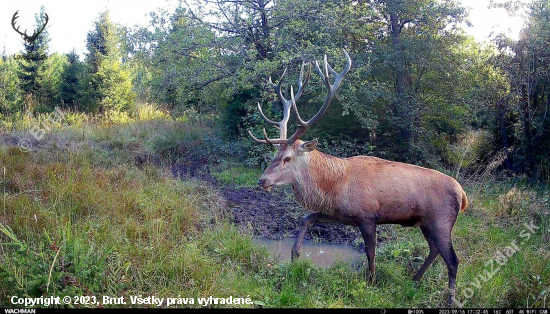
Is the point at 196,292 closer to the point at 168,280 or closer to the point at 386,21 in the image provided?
the point at 168,280

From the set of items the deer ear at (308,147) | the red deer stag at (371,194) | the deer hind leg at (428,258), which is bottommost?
the deer hind leg at (428,258)

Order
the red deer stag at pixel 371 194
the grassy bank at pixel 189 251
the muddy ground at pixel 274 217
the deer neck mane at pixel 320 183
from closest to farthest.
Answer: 1. the grassy bank at pixel 189 251
2. the red deer stag at pixel 371 194
3. the deer neck mane at pixel 320 183
4. the muddy ground at pixel 274 217

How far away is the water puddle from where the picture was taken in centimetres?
502

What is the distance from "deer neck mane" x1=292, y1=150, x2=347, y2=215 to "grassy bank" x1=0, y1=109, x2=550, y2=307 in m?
0.71

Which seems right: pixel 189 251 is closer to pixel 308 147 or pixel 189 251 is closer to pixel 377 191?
pixel 308 147

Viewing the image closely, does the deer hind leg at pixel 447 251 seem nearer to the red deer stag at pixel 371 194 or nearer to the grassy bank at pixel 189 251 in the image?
the red deer stag at pixel 371 194

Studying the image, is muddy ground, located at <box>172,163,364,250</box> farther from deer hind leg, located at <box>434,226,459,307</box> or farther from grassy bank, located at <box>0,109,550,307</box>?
deer hind leg, located at <box>434,226,459,307</box>

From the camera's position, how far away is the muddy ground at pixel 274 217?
19.7ft

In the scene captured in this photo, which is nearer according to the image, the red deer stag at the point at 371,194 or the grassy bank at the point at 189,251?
the grassy bank at the point at 189,251

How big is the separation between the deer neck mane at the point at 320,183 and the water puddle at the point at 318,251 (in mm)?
734

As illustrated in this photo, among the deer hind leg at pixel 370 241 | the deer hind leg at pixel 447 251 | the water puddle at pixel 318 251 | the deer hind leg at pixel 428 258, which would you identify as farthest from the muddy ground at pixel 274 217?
the deer hind leg at pixel 447 251

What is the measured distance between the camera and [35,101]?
15742 mm

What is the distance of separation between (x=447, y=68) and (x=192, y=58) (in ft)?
22.0

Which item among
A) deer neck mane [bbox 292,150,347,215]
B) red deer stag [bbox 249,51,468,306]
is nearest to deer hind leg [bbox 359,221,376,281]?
red deer stag [bbox 249,51,468,306]
